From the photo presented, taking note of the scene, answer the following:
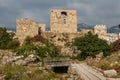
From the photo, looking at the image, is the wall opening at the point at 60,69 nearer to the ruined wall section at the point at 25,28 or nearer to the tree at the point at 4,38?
the ruined wall section at the point at 25,28

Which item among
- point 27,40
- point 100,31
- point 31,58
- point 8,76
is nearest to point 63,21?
point 100,31

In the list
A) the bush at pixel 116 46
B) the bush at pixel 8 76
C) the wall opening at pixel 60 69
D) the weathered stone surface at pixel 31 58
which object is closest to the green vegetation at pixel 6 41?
the weathered stone surface at pixel 31 58

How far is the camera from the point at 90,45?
43.4 meters

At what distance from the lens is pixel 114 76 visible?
954 inches

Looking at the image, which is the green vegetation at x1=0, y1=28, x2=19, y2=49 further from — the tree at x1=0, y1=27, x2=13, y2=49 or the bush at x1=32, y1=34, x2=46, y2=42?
the bush at x1=32, y1=34, x2=46, y2=42

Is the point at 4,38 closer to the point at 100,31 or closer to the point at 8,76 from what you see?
the point at 100,31

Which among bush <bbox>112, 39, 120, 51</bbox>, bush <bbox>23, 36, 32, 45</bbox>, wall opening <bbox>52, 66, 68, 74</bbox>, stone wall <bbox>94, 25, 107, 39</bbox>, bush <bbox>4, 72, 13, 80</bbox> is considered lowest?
wall opening <bbox>52, 66, 68, 74</bbox>

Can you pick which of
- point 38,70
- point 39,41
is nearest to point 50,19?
point 39,41

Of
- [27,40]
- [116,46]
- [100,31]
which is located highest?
[100,31]

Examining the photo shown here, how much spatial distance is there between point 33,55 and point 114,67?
1156 cm

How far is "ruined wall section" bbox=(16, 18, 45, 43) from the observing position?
1817 inches

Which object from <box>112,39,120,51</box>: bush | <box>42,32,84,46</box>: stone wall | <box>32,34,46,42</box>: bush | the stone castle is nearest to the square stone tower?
the stone castle

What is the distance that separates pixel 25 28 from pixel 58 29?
6.03 meters

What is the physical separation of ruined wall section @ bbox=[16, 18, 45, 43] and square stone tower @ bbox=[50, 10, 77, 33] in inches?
176
